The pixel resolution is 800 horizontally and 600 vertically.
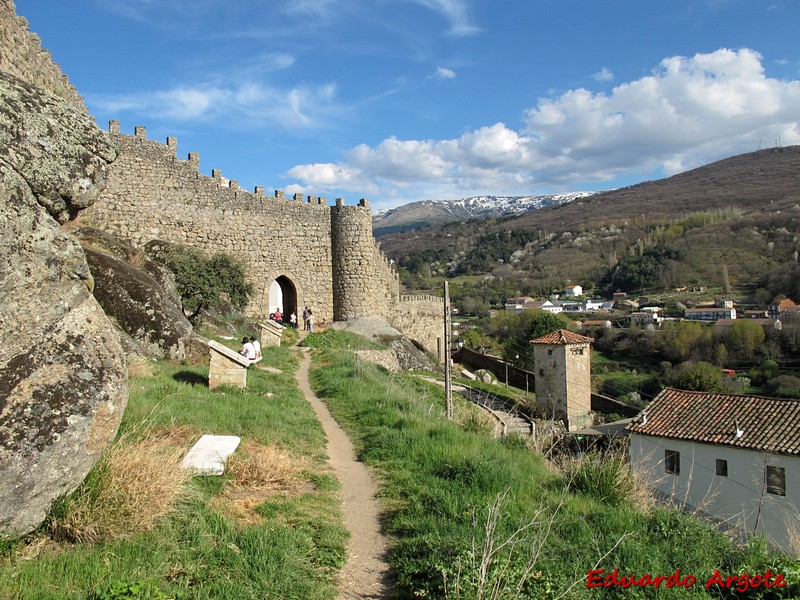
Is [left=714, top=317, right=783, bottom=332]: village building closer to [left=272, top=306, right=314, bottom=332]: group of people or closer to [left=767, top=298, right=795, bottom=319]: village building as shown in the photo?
[left=767, top=298, right=795, bottom=319]: village building

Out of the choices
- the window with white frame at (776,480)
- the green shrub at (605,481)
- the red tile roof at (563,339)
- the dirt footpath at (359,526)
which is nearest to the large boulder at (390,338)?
the red tile roof at (563,339)

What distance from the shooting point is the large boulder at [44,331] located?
3.46 m

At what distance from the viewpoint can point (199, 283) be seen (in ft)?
60.6

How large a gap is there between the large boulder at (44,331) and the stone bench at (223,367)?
19.7 ft

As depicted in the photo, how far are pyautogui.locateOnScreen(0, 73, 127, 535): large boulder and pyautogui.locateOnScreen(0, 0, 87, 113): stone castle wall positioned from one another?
7.59 metres

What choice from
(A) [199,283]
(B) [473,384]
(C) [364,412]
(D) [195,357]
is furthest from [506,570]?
(B) [473,384]

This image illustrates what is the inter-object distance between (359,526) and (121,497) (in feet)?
7.04

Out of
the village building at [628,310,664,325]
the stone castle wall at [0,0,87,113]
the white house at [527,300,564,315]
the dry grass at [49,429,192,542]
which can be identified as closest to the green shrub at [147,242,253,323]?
the stone castle wall at [0,0,87,113]

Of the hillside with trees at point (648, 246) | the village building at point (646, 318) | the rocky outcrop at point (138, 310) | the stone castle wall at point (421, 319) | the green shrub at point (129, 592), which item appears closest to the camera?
the green shrub at point (129, 592)

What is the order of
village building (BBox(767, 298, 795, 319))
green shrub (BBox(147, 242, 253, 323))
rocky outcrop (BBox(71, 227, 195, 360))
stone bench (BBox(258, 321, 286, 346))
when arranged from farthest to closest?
1. village building (BBox(767, 298, 795, 319))
2. stone bench (BBox(258, 321, 286, 346))
3. green shrub (BBox(147, 242, 253, 323))
4. rocky outcrop (BBox(71, 227, 195, 360))

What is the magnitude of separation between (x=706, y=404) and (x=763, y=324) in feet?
165

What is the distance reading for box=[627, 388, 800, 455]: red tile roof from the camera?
67.3ft

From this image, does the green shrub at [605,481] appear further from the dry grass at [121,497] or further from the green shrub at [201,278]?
the green shrub at [201,278]

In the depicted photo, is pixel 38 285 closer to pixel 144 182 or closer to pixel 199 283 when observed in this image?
pixel 199 283
